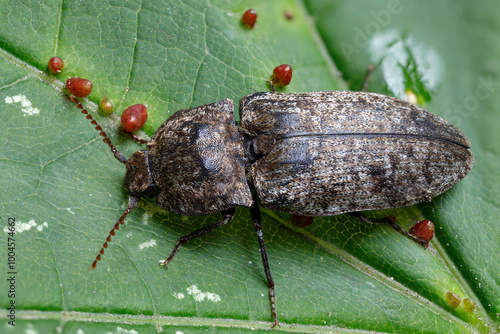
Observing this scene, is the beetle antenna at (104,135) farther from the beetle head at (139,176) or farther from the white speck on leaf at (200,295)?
the white speck on leaf at (200,295)

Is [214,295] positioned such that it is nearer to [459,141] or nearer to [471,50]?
[459,141]

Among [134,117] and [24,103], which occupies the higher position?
[134,117]

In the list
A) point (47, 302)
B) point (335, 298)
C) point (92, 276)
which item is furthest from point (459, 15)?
point (47, 302)

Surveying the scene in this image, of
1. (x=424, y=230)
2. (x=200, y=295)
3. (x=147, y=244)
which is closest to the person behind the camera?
(x=200, y=295)

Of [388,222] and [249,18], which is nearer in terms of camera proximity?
[388,222]

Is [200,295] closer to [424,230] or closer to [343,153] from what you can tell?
[343,153]

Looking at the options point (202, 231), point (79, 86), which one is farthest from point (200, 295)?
point (79, 86)

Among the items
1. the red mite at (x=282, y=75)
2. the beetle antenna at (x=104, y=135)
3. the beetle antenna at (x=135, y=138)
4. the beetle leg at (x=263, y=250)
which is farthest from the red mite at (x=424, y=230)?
the beetle antenna at (x=104, y=135)
